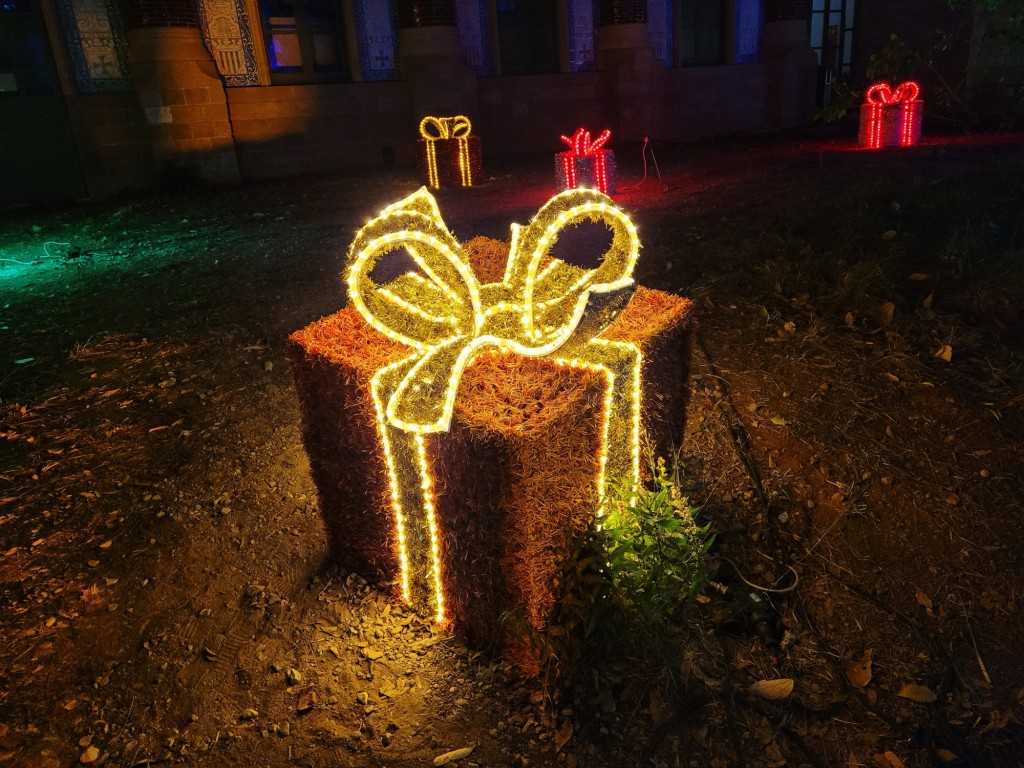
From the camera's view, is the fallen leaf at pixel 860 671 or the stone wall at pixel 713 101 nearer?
the fallen leaf at pixel 860 671

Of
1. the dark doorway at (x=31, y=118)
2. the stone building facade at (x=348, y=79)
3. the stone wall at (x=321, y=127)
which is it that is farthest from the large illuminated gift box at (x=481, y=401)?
the dark doorway at (x=31, y=118)

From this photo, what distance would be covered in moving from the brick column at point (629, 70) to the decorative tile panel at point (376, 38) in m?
4.57

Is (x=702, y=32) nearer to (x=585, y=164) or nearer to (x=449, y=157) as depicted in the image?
(x=449, y=157)

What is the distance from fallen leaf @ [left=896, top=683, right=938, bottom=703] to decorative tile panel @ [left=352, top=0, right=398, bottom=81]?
1328 cm

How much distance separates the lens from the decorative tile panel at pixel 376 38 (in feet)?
41.7

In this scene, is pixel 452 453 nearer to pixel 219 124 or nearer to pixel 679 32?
pixel 219 124

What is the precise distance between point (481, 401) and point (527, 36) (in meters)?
14.3

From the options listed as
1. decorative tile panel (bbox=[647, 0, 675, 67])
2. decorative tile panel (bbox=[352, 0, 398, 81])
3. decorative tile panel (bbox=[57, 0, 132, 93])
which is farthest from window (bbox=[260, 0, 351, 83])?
decorative tile panel (bbox=[647, 0, 675, 67])

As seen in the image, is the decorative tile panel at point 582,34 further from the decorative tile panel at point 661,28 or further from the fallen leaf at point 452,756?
the fallen leaf at point 452,756

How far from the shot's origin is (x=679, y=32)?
15.6 meters

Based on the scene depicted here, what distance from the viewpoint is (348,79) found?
13.0 m

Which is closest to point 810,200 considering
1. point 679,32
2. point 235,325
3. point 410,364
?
point 235,325

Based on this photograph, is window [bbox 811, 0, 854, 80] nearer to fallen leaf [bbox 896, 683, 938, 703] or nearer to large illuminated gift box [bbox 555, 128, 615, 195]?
large illuminated gift box [bbox 555, 128, 615, 195]

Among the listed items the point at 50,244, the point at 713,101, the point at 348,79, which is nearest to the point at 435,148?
the point at 348,79
